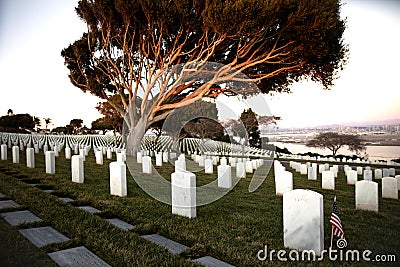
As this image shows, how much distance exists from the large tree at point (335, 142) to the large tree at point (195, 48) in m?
12.8

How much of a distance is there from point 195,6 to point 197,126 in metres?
7.66

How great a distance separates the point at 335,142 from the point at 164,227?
1004 inches

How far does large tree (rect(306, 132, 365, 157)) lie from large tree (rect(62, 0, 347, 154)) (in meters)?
12.8

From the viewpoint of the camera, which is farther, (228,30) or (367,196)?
(228,30)

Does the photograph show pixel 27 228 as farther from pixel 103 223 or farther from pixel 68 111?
pixel 68 111

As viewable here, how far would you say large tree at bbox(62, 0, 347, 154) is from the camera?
1043cm

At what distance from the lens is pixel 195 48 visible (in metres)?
12.9

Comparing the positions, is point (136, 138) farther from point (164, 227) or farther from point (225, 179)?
point (164, 227)

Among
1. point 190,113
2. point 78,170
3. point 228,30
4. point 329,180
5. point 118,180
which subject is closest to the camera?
point 118,180

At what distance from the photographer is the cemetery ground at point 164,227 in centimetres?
302

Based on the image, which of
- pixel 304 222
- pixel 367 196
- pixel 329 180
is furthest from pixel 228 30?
pixel 304 222

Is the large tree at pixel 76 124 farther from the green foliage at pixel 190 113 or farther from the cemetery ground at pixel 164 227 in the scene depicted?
the cemetery ground at pixel 164 227

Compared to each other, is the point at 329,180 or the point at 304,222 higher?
the point at 304,222

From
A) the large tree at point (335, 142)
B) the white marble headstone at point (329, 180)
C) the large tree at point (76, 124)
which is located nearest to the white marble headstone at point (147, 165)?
the white marble headstone at point (329, 180)
